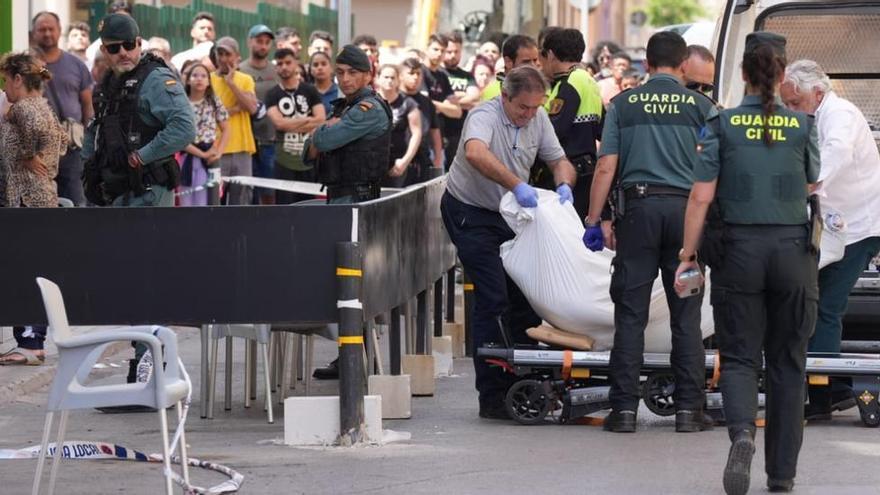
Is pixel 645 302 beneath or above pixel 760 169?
beneath

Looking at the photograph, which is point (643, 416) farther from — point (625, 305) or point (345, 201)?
point (345, 201)

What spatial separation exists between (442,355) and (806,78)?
12.9ft

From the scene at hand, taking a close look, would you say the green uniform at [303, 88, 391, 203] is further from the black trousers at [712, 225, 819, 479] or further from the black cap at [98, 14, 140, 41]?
the black trousers at [712, 225, 819, 479]

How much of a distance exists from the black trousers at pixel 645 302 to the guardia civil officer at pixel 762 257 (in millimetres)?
1553

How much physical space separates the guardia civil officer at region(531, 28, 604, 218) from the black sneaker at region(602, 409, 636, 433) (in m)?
2.00

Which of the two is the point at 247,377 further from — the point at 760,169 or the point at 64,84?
the point at 64,84

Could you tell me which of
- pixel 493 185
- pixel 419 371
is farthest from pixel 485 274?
pixel 419 371

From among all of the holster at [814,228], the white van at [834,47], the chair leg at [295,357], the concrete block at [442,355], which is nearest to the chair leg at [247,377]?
the chair leg at [295,357]

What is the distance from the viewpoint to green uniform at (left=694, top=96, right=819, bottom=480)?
26.3 ft

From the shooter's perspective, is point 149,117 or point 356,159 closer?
point 149,117

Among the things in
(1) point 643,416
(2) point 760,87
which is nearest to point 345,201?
(1) point 643,416

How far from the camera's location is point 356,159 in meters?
11.6

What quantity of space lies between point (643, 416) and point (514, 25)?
2598 centimetres

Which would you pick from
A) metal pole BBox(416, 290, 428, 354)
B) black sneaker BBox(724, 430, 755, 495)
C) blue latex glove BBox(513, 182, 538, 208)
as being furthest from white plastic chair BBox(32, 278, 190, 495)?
metal pole BBox(416, 290, 428, 354)
